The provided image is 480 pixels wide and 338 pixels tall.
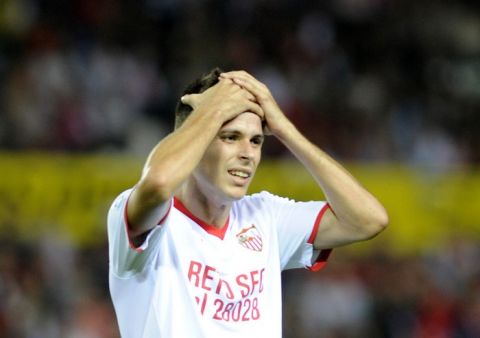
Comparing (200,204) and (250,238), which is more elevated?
(200,204)

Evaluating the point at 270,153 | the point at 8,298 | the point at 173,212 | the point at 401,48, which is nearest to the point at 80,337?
the point at 8,298

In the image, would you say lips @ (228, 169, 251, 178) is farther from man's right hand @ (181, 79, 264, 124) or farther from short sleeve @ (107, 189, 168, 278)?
short sleeve @ (107, 189, 168, 278)

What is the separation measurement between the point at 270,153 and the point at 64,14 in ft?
10.0

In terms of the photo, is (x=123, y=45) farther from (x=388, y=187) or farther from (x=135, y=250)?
(x=135, y=250)

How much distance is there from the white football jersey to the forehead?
0.40 meters

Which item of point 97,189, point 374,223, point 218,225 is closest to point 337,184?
point 374,223

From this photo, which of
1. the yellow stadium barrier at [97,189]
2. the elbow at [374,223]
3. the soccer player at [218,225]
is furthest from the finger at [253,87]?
the yellow stadium barrier at [97,189]

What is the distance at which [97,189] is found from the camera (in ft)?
37.7

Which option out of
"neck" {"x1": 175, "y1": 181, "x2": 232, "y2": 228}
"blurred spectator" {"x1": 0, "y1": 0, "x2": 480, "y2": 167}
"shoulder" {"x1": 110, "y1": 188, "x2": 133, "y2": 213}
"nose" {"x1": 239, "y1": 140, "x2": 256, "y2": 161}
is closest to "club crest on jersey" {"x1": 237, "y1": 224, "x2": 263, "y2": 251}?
"neck" {"x1": 175, "y1": 181, "x2": 232, "y2": 228}

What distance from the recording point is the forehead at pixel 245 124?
4148mm

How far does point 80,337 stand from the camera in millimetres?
9773

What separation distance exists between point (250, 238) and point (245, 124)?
49cm

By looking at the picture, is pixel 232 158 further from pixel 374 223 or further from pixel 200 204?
pixel 374 223

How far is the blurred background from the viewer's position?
1079cm
